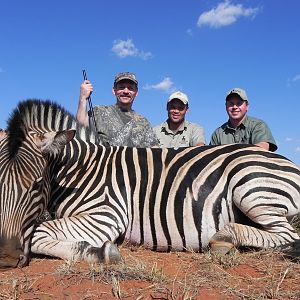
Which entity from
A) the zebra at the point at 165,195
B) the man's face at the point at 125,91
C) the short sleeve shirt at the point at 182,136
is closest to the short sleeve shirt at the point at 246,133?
the short sleeve shirt at the point at 182,136

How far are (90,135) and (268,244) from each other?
1929 millimetres

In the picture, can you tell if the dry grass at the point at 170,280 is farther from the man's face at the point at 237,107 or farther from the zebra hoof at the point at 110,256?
the man's face at the point at 237,107

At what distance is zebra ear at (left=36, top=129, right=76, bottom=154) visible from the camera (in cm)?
308

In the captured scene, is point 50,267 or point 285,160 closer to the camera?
point 50,267

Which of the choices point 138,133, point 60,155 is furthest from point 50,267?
point 138,133

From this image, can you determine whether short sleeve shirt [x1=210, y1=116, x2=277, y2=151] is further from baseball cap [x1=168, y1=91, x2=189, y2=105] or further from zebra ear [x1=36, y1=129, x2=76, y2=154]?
zebra ear [x1=36, y1=129, x2=76, y2=154]

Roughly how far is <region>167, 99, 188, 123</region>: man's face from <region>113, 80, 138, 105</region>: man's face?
1.95ft

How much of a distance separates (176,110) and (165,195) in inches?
104

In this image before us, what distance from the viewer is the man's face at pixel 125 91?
18.8 ft

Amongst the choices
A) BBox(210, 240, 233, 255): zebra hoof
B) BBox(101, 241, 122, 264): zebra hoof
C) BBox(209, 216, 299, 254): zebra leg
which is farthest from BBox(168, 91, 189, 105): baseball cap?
BBox(101, 241, 122, 264): zebra hoof

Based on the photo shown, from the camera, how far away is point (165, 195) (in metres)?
3.54

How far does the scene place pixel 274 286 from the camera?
238 centimetres

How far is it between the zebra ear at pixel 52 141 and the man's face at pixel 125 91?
8.75 feet

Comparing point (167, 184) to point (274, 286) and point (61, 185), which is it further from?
point (274, 286)
